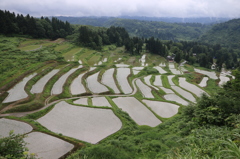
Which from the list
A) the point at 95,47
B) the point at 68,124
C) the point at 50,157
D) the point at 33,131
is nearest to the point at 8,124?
the point at 33,131

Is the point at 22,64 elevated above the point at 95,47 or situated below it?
below

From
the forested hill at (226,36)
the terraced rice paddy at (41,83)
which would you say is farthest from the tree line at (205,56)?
the terraced rice paddy at (41,83)

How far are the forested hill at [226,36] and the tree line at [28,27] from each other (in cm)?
16394

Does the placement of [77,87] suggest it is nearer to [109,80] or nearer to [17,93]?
[109,80]

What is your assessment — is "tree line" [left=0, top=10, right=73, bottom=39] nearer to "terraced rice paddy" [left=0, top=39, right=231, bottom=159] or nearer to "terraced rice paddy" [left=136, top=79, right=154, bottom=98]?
"terraced rice paddy" [left=0, top=39, right=231, bottom=159]

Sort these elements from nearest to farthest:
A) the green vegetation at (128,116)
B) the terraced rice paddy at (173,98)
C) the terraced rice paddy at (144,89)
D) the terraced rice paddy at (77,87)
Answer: the green vegetation at (128,116), the terraced rice paddy at (77,87), the terraced rice paddy at (173,98), the terraced rice paddy at (144,89)

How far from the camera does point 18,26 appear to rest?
212 ft

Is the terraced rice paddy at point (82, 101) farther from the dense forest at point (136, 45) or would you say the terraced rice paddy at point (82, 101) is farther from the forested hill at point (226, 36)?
the forested hill at point (226, 36)

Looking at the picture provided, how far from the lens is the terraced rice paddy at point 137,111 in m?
20.9

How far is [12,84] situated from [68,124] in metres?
17.0

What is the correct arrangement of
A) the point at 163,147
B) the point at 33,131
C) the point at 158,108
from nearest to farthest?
the point at 163,147, the point at 33,131, the point at 158,108

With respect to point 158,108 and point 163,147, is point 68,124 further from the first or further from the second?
point 158,108

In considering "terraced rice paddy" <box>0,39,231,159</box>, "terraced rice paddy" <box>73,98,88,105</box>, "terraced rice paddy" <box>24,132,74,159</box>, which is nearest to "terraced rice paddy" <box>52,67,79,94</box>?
"terraced rice paddy" <box>0,39,231,159</box>

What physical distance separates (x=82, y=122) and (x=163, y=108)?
1360 cm
